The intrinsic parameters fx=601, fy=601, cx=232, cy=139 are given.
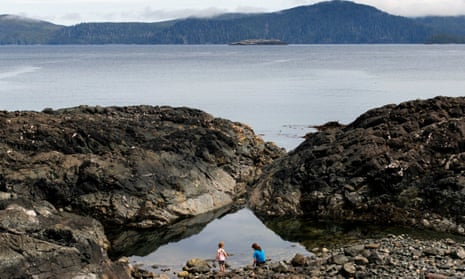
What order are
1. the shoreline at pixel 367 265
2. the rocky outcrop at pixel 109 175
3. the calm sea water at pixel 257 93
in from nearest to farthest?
the shoreline at pixel 367 265
the rocky outcrop at pixel 109 175
the calm sea water at pixel 257 93

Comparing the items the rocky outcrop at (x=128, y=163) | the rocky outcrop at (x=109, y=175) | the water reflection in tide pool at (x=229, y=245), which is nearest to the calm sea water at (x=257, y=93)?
the rocky outcrop at (x=128, y=163)

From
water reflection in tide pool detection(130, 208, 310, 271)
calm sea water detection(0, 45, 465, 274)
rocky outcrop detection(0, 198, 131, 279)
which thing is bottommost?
water reflection in tide pool detection(130, 208, 310, 271)

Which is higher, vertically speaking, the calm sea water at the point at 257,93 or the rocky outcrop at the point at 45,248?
the rocky outcrop at the point at 45,248

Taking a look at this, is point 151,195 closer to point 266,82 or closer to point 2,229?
point 2,229

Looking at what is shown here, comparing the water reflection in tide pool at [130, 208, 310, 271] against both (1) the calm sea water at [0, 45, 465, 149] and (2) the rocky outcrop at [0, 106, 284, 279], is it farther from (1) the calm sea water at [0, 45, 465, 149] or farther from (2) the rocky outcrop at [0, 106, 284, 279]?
(1) the calm sea water at [0, 45, 465, 149]

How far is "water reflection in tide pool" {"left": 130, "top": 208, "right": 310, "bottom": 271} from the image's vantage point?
1340 inches

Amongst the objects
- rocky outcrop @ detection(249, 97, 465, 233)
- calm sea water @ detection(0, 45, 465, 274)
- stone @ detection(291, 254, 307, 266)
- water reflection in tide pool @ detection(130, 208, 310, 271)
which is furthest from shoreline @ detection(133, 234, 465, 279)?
rocky outcrop @ detection(249, 97, 465, 233)

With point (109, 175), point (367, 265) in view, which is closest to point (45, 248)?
point (367, 265)

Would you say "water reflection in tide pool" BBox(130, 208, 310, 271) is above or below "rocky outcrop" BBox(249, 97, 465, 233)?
below

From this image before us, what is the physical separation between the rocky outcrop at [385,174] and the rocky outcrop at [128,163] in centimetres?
437

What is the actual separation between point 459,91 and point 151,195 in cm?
8688

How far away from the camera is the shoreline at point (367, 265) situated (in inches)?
1105

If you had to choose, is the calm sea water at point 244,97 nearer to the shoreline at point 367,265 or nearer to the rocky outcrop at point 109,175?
the shoreline at point 367,265

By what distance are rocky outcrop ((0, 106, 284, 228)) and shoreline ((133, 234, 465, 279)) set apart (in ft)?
32.7
